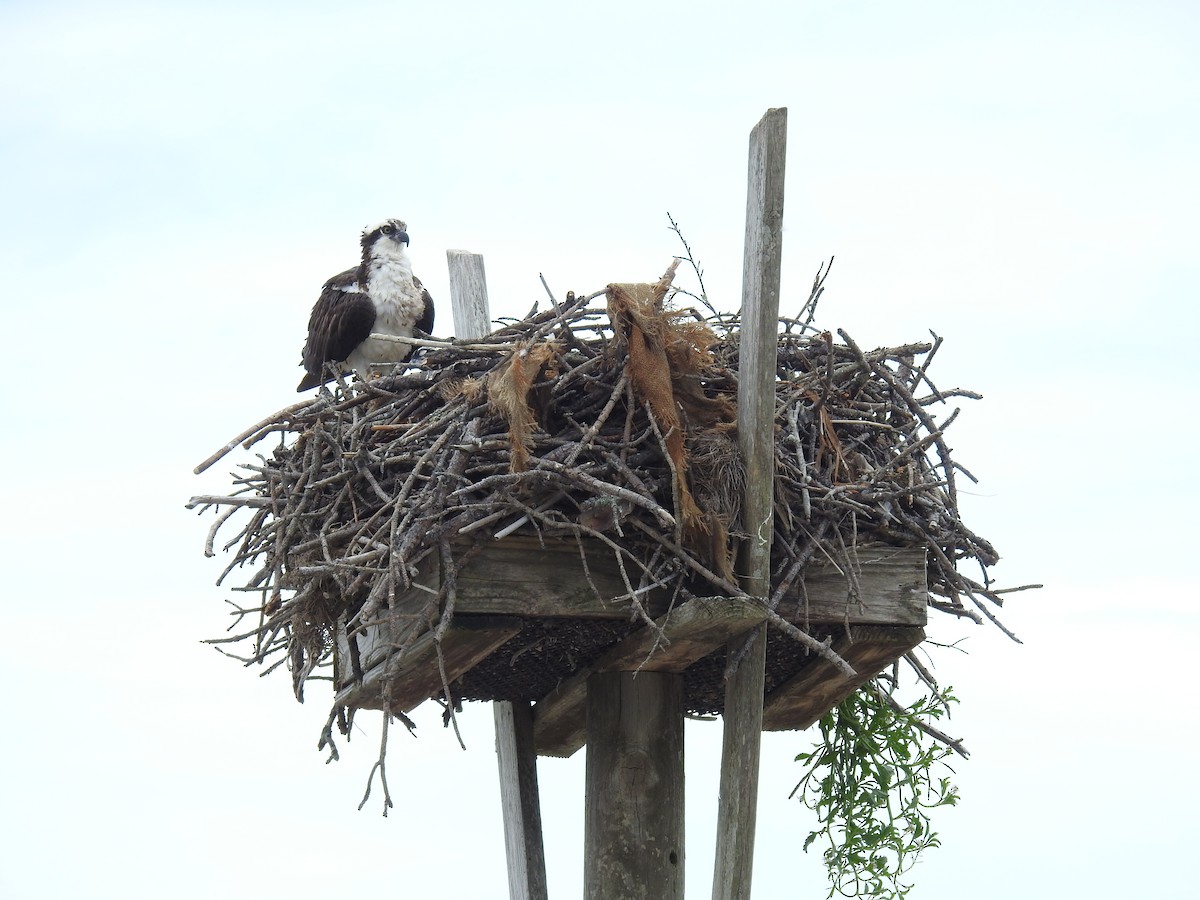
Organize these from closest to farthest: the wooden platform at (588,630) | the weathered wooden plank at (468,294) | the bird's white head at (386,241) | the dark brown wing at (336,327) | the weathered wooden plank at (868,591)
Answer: the wooden platform at (588,630)
the weathered wooden plank at (868,591)
the weathered wooden plank at (468,294)
the dark brown wing at (336,327)
the bird's white head at (386,241)

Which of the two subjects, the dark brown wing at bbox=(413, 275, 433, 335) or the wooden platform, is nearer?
the wooden platform

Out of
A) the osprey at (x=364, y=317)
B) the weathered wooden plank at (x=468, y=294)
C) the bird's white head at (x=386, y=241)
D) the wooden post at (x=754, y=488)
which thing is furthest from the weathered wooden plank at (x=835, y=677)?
the bird's white head at (x=386, y=241)

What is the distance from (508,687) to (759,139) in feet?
6.75

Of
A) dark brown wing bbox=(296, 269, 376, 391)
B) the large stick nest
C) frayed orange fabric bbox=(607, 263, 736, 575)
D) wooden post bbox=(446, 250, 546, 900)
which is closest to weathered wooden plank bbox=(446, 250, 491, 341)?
dark brown wing bbox=(296, 269, 376, 391)

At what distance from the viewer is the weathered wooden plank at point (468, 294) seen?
6.13m

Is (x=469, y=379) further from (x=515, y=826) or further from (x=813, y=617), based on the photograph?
(x=515, y=826)

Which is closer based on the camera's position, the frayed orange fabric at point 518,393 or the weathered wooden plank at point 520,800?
the frayed orange fabric at point 518,393

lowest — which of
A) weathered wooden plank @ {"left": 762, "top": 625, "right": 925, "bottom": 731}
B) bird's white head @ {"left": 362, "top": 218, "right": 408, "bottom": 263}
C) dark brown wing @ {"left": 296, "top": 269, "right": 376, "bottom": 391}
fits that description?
weathered wooden plank @ {"left": 762, "top": 625, "right": 925, "bottom": 731}

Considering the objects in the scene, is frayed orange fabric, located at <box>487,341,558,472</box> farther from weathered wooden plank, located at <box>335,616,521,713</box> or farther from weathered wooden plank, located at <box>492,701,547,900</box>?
weathered wooden plank, located at <box>492,701,547,900</box>

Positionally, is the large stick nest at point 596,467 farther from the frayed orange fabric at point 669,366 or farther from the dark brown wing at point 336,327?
the dark brown wing at point 336,327

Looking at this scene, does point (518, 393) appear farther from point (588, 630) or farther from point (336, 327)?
point (336, 327)

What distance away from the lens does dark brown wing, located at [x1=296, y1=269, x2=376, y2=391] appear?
6320mm

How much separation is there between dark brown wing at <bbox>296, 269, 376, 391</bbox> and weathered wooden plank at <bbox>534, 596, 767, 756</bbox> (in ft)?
6.36

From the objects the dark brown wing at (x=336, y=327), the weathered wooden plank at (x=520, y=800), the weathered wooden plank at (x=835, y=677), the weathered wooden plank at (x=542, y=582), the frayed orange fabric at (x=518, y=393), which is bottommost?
the weathered wooden plank at (x=520, y=800)
